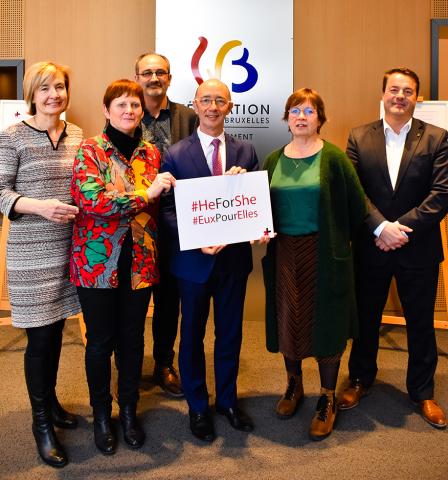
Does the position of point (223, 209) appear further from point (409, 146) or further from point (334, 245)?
point (409, 146)

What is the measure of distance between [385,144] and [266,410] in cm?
158

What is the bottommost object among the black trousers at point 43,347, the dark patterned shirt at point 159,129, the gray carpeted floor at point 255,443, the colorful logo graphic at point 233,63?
the gray carpeted floor at point 255,443

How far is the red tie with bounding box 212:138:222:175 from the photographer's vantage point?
7.58 ft

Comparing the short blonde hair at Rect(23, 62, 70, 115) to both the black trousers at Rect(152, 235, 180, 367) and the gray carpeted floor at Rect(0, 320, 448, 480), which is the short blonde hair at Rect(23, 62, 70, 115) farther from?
the gray carpeted floor at Rect(0, 320, 448, 480)

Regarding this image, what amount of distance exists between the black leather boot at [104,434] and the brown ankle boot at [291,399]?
890mm

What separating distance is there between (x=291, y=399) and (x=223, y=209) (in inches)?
46.3

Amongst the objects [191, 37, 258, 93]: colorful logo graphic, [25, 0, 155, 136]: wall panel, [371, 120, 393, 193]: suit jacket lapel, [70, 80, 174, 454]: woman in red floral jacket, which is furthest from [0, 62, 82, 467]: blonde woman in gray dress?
[25, 0, 155, 136]: wall panel

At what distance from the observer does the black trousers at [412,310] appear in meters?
2.60

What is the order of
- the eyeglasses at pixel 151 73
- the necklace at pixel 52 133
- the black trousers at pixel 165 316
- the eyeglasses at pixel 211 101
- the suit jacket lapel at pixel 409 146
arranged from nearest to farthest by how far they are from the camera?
the necklace at pixel 52 133 → the eyeglasses at pixel 211 101 → the suit jacket lapel at pixel 409 146 → the eyeglasses at pixel 151 73 → the black trousers at pixel 165 316

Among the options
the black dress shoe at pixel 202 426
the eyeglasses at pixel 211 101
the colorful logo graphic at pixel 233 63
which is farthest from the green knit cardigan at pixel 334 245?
the colorful logo graphic at pixel 233 63

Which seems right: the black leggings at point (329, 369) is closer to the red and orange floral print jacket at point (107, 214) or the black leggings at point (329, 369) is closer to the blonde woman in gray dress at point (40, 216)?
the red and orange floral print jacket at point (107, 214)

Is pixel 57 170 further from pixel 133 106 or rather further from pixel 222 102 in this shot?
pixel 222 102

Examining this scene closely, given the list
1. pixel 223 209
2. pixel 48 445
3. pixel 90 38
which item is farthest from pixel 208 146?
pixel 90 38

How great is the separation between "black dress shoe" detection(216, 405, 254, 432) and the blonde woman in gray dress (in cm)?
82
